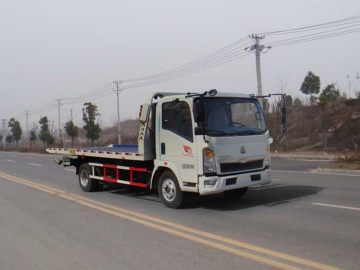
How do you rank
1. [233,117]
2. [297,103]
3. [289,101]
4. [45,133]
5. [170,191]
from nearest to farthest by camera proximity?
[233,117], [170,191], [297,103], [289,101], [45,133]

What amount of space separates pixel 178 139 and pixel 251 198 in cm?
246

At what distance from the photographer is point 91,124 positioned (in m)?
54.5

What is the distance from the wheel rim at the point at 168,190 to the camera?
33.7 feet

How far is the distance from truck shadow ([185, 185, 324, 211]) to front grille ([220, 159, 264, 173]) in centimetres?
80

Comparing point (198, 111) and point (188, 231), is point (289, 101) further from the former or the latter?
point (188, 231)

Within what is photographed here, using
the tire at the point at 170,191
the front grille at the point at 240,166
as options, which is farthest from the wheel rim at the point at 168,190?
the front grille at the point at 240,166

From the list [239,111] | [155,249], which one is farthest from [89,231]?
[239,111]

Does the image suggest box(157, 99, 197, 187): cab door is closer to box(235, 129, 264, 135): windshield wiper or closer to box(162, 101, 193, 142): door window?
box(162, 101, 193, 142): door window

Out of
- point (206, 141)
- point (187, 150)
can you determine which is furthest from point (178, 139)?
point (206, 141)

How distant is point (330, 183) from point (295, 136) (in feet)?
72.3

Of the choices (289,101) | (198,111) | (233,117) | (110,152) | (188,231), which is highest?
(289,101)

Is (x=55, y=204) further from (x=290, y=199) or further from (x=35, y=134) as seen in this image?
(x=35, y=134)

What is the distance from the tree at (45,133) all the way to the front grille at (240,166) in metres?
60.4

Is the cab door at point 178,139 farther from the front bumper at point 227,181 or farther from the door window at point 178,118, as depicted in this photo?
the front bumper at point 227,181
